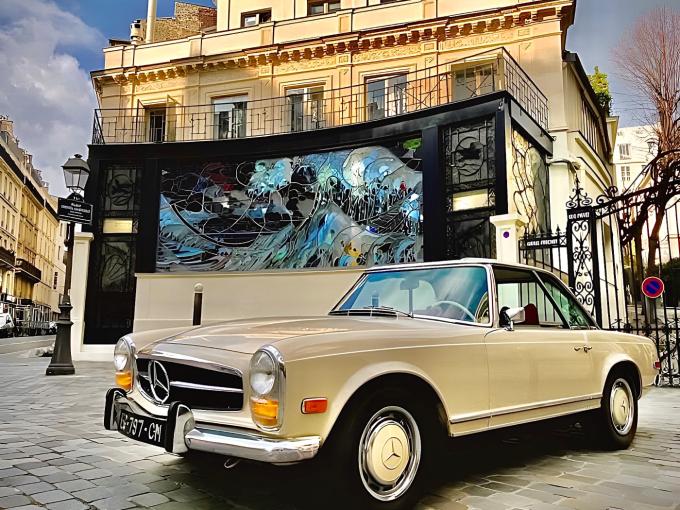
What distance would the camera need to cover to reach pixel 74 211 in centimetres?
1084

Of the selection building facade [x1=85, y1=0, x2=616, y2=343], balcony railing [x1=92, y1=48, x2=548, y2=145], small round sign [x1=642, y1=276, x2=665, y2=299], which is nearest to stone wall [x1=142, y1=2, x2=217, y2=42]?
building facade [x1=85, y1=0, x2=616, y2=343]

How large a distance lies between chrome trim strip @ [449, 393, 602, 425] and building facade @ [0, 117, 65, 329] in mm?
43650

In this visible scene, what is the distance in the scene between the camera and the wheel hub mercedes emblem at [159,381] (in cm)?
318

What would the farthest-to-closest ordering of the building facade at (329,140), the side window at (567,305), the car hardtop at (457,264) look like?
the building facade at (329,140), the side window at (567,305), the car hardtop at (457,264)

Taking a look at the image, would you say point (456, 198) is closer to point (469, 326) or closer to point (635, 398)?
point (635, 398)

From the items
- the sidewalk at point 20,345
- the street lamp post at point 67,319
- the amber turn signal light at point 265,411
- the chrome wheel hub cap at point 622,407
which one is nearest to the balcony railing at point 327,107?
the street lamp post at point 67,319

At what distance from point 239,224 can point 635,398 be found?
1138cm

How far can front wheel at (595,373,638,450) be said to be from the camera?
4.59 meters

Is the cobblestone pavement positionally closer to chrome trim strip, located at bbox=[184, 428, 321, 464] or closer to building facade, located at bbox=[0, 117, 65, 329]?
chrome trim strip, located at bbox=[184, 428, 321, 464]

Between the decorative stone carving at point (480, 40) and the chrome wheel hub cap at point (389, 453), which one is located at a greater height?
the decorative stone carving at point (480, 40)

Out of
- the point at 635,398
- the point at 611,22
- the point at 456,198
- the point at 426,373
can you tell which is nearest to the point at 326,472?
the point at 426,373

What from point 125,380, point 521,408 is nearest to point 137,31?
point 125,380

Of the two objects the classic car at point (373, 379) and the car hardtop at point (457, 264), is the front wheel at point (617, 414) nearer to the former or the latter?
the classic car at point (373, 379)

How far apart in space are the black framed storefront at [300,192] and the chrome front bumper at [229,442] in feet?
31.0
